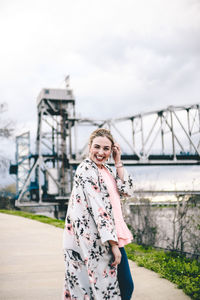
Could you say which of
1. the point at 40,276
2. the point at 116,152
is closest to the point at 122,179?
the point at 116,152

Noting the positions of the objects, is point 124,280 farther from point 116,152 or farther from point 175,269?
point 175,269

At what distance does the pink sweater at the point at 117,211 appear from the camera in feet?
7.50

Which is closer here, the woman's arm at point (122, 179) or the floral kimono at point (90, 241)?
the floral kimono at point (90, 241)

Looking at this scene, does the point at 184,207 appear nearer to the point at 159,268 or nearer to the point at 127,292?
the point at 159,268

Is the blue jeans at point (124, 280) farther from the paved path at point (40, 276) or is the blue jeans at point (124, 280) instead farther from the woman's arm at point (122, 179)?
the paved path at point (40, 276)

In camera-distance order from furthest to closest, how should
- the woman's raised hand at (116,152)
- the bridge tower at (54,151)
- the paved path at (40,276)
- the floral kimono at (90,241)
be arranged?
the bridge tower at (54,151), the paved path at (40,276), the woman's raised hand at (116,152), the floral kimono at (90,241)

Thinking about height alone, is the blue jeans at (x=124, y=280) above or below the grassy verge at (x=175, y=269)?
above

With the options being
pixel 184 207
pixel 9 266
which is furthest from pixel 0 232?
pixel 184 207

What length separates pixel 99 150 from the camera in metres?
2.45

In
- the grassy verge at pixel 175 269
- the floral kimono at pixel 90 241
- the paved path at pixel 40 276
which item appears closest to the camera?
the floral kimono at pixel 90 241

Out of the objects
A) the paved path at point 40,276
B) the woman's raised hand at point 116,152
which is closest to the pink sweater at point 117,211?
the woman's raised hand at point 116,152

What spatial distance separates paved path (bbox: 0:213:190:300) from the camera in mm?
3542

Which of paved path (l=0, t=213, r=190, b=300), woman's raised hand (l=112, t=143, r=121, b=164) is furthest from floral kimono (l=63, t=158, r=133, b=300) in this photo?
paved path (l=0, t=213, r=190, b=300)

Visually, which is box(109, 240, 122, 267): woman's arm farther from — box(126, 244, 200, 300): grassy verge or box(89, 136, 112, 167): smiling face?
box(126, 244, 200, 300): grassy verge
